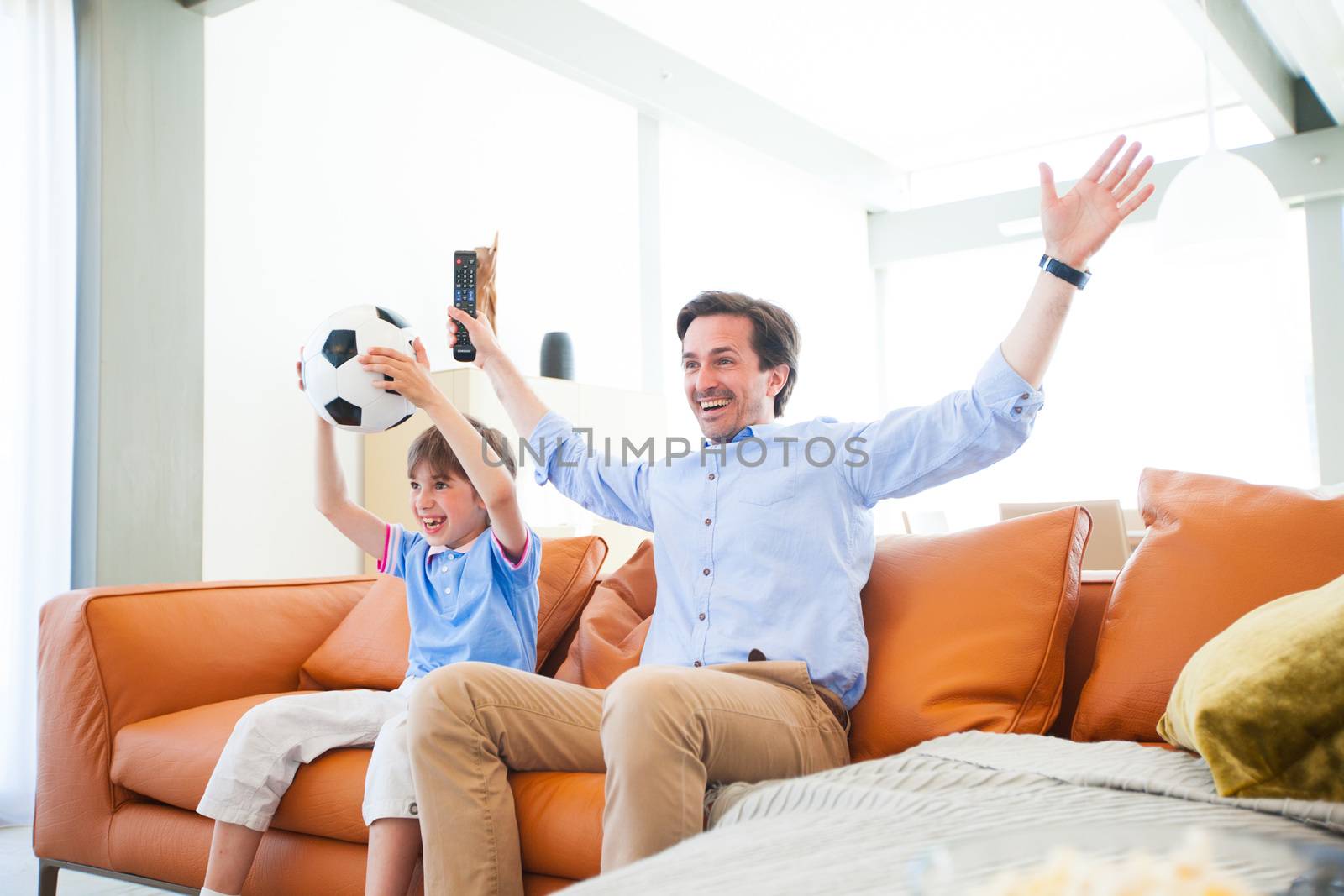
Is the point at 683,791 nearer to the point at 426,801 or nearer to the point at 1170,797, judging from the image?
the point at 426,801

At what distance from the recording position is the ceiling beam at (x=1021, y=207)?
19.6 ft

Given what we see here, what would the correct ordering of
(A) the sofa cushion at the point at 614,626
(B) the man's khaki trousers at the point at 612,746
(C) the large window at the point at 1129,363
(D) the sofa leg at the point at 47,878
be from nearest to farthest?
(B) the man's khaki trousers at the point at 612,746, (A) the sofa cushion at the point at 614,626, (D) the sofa leg at the point at 47,878, (C) the large window at the point at 1129,363

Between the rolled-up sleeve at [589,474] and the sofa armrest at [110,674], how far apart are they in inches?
28.9

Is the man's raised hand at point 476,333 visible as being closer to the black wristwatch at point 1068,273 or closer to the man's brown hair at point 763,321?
the man's brown hair at point 763,321

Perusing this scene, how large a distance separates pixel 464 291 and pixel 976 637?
1110mm

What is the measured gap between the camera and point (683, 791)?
126 cm

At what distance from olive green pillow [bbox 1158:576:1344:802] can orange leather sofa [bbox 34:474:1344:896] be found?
314 mm

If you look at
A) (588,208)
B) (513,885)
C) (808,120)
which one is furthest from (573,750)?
(808,120)

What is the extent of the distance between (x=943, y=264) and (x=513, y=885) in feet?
23.1

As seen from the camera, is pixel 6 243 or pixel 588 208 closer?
pixel 6 243

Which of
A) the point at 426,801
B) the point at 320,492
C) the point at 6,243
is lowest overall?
the point at 426,801

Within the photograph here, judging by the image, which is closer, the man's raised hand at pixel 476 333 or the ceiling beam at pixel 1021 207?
the man's raised hand at pixel 476 333

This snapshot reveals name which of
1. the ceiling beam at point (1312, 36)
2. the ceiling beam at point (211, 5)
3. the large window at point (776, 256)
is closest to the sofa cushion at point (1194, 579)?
the ceiling beam at point (211, 5)

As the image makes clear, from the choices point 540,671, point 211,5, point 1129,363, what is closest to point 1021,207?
point 1129,363
